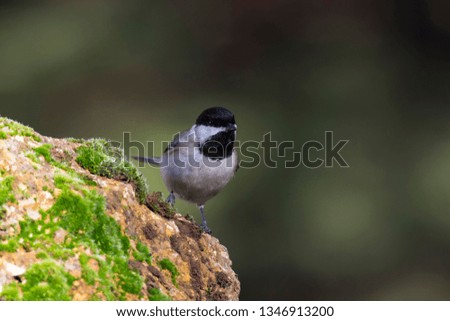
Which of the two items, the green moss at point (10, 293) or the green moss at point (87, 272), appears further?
the green moss at point (87, 272)

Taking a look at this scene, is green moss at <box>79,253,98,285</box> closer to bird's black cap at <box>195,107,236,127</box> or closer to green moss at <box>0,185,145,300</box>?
green moss at <box>0,185,145,300</box>

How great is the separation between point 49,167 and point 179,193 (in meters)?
2.12

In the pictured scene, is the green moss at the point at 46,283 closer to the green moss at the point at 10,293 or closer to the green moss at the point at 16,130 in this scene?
the green moss at the point at 10,293

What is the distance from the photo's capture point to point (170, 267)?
9.52 feet

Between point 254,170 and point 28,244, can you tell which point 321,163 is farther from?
point 28,244

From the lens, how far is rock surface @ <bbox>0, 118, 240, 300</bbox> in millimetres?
2371

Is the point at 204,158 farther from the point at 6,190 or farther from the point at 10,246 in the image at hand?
the point at 10,246

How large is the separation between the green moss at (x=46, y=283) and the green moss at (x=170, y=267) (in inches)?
22.2

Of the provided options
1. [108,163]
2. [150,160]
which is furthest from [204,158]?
[108,163]

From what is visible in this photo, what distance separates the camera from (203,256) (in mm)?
3217

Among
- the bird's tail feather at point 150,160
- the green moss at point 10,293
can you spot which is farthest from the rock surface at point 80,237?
the bird's tail feather at point 150,160

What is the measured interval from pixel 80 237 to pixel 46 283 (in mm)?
281

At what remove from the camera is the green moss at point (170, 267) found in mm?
2877

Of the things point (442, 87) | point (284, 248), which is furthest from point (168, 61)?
point (442, 87)
